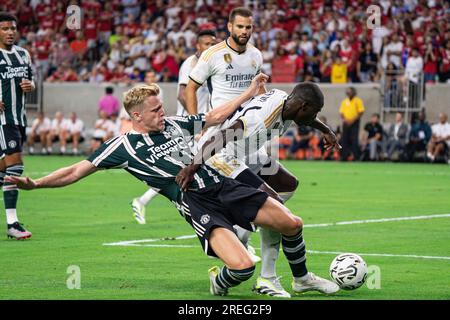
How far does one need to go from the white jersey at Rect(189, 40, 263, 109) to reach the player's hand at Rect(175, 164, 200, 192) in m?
3.20

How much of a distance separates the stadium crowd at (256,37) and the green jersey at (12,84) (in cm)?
1857

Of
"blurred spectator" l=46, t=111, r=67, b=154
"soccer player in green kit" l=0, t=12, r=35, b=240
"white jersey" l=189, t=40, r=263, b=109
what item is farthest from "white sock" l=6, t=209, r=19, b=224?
"blurred spectator" l=46, t=111, r=67, b=154

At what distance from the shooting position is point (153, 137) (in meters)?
9.17

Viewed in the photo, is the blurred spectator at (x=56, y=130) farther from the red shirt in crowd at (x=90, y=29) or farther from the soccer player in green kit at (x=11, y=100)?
the soccer player in green kit at (x=11, y=100)

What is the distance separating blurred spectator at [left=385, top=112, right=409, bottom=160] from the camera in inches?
1230

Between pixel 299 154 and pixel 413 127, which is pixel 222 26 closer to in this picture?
pixel 299 154

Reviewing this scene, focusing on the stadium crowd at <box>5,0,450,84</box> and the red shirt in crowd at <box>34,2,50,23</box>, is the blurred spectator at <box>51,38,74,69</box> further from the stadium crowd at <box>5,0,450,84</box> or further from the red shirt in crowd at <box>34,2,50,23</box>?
the red shirt in crowd at <box>34,2,50,23</box>

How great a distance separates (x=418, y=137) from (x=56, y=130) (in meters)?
→ 12.5

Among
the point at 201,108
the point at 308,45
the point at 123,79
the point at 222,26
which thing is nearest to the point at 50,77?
the point at 123,79

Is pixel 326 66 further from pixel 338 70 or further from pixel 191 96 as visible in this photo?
pixel 191 96

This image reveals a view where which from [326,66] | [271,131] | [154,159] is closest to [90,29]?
[326,66]

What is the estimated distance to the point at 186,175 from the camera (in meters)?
8.78

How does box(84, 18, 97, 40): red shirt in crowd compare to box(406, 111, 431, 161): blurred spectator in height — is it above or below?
above

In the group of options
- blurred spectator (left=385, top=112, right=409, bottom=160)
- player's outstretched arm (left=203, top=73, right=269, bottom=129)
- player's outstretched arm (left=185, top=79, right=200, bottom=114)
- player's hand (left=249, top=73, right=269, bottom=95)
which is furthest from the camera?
blurred spectator (left=385, top=112, right=409, bottom=160)
